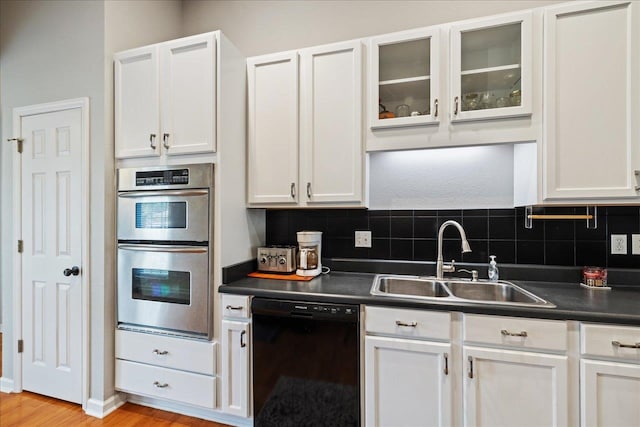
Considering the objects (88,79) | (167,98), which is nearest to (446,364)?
(167,98)

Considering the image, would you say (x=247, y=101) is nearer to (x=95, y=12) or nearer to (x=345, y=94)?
(x=345, y=94)

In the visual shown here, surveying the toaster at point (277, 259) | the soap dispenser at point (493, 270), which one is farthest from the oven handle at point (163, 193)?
the soap dispenser at point (493, 270)

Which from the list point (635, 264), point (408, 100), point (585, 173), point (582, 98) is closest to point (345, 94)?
point (408, 100)

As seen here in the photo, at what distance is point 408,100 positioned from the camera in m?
1.92

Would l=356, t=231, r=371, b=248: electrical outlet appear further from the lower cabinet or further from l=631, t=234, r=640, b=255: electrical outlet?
l=631, t=234, r=640, b=255: electrical outlet

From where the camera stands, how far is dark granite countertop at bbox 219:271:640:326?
135cm

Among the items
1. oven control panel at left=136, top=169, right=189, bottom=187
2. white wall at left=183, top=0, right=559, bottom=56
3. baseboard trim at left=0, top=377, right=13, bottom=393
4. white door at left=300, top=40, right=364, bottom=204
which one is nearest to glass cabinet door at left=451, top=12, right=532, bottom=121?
white wall at left=183, top=0, right=559, bottom=56

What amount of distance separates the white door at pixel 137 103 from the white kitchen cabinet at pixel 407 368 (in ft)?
5.81

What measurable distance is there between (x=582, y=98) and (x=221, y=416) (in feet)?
9.07

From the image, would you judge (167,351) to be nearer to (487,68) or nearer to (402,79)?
(402,79)

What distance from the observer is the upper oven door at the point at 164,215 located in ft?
6.23

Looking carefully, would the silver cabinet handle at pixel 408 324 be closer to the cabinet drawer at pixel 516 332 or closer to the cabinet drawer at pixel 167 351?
the cabinet drawer at pixel 516 332

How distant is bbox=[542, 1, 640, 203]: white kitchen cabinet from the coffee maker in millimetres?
1361

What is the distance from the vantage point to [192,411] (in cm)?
204
